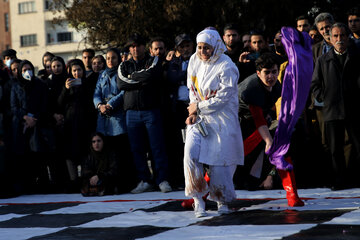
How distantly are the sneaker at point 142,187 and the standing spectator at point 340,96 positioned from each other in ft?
8.21

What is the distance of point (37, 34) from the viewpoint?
58.3 meters

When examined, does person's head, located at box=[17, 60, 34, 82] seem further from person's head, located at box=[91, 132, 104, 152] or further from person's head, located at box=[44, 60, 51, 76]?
person's head, located at box=[91, 132, 104, 152]

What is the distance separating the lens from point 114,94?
408 inches

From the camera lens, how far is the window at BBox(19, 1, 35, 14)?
5962 cm

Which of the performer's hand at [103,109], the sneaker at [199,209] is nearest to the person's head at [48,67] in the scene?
the performer's hand at [103,109]

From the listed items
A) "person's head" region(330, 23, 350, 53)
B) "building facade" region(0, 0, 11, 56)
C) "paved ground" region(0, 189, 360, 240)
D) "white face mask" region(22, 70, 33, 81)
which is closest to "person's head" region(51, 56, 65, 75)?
"white face mask" region(22, 70, 33, 81)

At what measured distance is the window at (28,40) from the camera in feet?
192

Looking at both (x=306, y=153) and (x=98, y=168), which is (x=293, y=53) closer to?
(x=306, y=153)

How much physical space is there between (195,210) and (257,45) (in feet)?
10.8

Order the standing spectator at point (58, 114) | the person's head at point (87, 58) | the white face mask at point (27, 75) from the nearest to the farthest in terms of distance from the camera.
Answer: the white face mask at point (27, 75) → the standing spectator at point (58, 114) → the person's head at point (87, 58)

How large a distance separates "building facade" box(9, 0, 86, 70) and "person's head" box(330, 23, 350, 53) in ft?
159

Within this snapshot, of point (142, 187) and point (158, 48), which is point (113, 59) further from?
point (142, 187)

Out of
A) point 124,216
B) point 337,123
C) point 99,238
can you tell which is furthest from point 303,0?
point 99,238

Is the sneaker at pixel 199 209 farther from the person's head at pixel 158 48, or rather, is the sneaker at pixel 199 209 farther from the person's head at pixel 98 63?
the person's head at pixel 98 63
